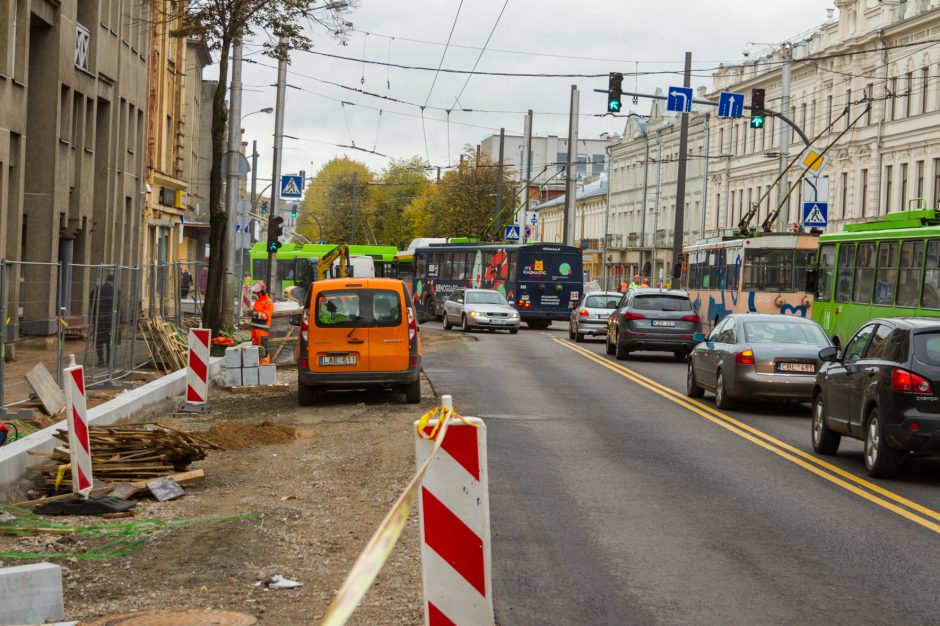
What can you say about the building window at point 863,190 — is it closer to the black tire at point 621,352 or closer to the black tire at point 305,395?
the black tire at point 621,352

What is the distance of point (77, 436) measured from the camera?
1062 cm

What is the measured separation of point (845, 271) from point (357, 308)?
1135cm

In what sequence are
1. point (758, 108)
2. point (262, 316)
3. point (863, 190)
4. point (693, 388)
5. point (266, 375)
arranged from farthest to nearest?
point (863, 190), point (758, 108), point (262, 316), point (266, 375), point (693, 388)

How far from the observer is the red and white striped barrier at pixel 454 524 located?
5.79 metres

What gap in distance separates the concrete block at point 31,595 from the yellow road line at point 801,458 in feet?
19.8

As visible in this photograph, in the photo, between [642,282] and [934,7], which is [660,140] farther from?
[934,7]

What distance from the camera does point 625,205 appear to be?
102 meters

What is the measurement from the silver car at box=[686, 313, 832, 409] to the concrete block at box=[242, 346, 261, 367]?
7.31m

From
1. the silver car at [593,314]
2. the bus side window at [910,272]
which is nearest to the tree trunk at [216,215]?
the bus side window at [910,272]

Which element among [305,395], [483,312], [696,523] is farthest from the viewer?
[483,312]

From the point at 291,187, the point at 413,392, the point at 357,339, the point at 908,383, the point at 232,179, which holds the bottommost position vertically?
the point at 413,392

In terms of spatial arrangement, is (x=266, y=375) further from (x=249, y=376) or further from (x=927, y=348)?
(x=927, y=348)

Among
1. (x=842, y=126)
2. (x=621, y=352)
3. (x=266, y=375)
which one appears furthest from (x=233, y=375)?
(x=842, y=126)

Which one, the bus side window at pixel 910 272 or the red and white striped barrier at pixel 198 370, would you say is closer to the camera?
the red and white striped barrier at pixel 198 370
